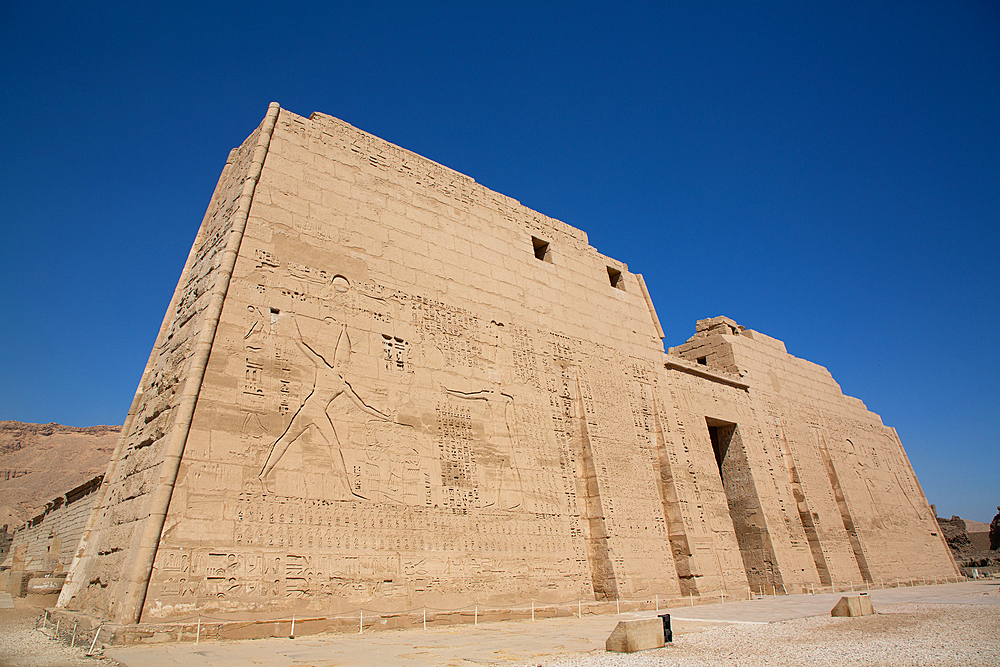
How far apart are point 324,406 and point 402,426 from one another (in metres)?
1.02

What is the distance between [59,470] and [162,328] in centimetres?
3694

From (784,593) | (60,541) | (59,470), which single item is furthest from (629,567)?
(59,470)

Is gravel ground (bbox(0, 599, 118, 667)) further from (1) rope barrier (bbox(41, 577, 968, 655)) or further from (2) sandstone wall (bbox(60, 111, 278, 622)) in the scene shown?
(2) sandstone wall (bbox(60, 111, 278, 622))

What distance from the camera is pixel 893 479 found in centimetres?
1633

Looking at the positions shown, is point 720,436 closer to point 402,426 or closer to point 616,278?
point 616,278

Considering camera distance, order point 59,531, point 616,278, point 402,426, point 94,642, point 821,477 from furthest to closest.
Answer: point 821,477 → point 59,531 → point 616,278 → point 402,426 → point 94,642

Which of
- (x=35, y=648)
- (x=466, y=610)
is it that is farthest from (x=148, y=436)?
(x=466, y=610)

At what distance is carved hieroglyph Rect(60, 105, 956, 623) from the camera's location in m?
5.52

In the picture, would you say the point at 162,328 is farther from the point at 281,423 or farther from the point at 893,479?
the point at 893,479

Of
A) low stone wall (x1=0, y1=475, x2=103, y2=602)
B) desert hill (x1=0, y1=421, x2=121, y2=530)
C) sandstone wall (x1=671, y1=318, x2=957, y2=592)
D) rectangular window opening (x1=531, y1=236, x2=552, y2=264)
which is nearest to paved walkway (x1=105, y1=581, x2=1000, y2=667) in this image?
low stone wall (x1=0, y1=475, x2=103, y2=602)

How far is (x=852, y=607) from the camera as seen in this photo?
5871mm

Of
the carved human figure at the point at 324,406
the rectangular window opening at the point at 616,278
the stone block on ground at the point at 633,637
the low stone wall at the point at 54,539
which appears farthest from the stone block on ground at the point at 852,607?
the low stone wall at the point at 54,539

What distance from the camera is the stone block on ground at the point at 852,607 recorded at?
587 centimetres

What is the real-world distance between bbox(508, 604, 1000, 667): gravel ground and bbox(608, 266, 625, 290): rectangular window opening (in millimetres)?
7225
